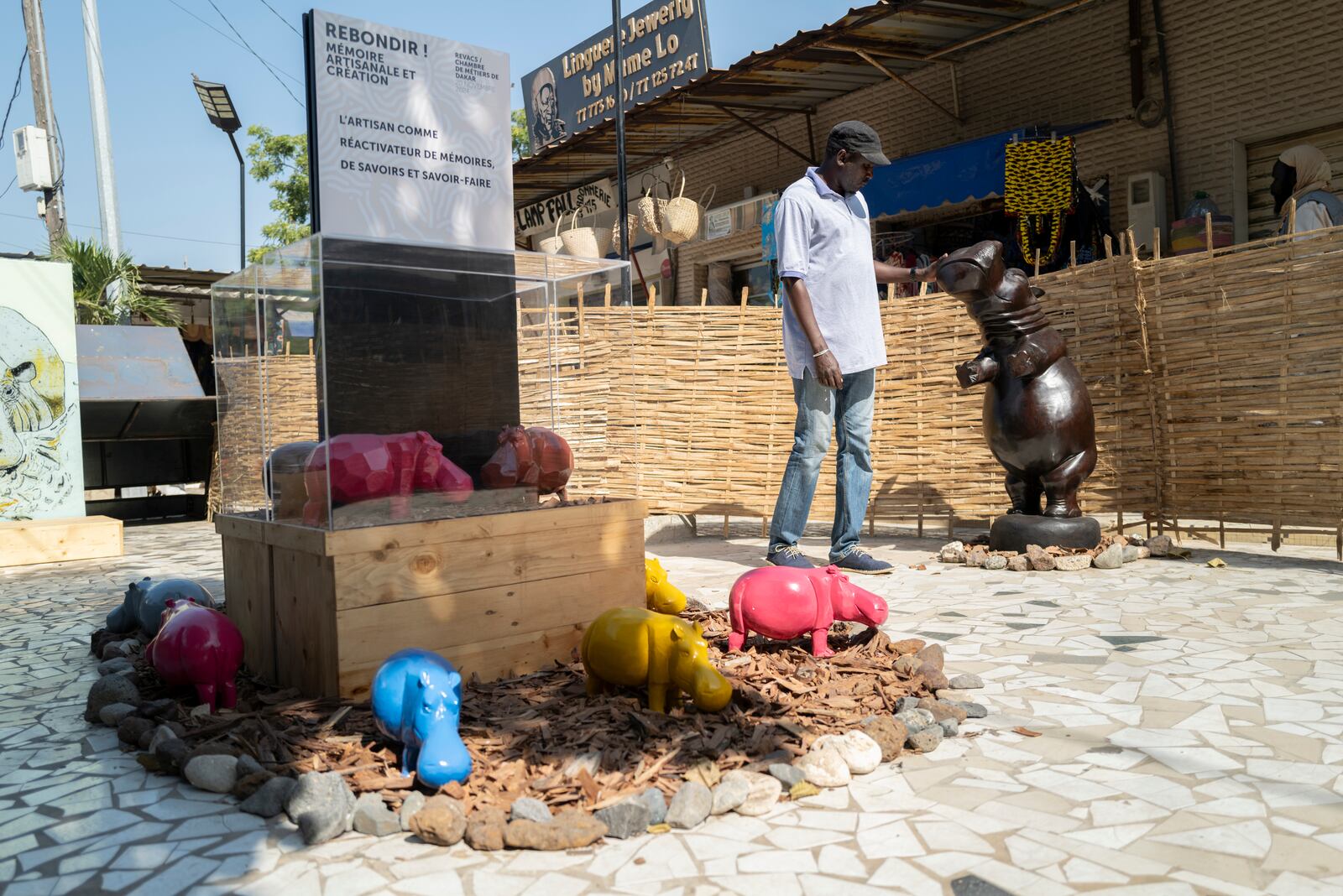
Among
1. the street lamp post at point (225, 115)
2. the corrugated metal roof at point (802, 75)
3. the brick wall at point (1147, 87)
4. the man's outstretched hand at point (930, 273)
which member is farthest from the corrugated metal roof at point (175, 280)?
the man's outstretched hand at point (930, 273)

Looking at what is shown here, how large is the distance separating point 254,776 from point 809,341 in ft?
9.98

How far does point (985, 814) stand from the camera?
80.7 inches

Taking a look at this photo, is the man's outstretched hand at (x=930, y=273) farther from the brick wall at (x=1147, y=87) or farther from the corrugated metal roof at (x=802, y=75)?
the brick wall at (x=1147, y=87)

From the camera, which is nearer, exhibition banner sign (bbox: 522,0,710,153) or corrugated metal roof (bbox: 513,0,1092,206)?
corrugated metal roof (bbox: 513,0,1092,206)

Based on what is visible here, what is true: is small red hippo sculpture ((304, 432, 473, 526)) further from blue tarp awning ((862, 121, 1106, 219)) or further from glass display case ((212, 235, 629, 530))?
blue tarp awning ((862, 121, 1106, 219))

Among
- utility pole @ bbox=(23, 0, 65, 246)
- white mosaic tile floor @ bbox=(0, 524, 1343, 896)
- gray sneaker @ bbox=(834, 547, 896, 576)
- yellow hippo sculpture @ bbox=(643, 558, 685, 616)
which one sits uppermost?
utility pole @ bbox=(23, 0, 65, 246)

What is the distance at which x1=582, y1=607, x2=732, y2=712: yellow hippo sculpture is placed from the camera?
260 centimetres

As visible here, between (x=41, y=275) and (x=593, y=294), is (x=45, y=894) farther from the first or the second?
(x=41, y=275)

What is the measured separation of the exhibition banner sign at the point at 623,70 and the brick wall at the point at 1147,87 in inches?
135

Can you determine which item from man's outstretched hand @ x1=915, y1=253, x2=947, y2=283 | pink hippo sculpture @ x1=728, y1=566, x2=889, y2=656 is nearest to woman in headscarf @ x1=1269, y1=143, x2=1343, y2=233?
man's outstretched hand @ x1=915, y1=253, x2=947, y2=283

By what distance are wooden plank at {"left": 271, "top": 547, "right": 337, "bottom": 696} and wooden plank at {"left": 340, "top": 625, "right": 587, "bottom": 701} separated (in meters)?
0.07

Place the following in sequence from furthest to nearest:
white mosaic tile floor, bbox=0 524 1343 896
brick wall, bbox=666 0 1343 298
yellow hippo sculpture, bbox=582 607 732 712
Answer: brick wall, bbox=666 0 1343 298
yellow hippo sculpture, bbox=582 607 732 712
white mosaic tile floor, bbox=0 524 1343 896

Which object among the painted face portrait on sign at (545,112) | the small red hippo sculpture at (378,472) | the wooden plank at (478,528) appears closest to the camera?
the wooden plank at (478,528)

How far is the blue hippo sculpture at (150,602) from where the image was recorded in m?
3.87
